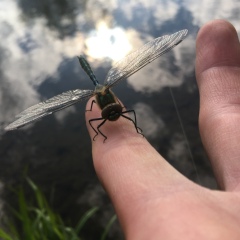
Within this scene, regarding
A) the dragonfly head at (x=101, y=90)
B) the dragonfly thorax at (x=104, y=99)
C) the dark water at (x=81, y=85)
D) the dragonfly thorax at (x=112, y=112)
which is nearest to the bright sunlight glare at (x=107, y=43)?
the dark water at (x=81, y=85)

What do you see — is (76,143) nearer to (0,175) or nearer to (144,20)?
(0,175)

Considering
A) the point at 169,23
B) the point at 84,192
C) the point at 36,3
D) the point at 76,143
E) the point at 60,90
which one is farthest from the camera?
the point at 36,3

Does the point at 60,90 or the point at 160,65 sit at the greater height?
the point at 60,90

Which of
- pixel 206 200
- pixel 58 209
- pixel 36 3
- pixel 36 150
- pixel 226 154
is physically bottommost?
pixel 58 209

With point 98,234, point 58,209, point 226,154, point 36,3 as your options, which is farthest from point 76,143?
point 36,3

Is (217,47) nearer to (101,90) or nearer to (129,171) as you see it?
(101,90)

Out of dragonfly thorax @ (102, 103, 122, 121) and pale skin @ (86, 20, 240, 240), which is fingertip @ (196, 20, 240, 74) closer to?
pale skin @ (86, 20, 240, 240)

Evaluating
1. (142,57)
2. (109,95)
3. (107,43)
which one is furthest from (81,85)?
(109,95)
